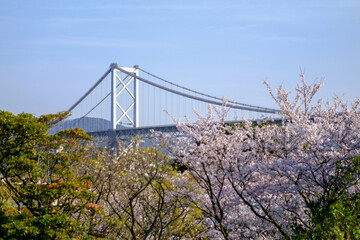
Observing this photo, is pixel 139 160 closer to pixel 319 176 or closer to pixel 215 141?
pixel 215 141

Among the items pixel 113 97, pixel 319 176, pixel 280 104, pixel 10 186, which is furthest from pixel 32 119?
pixel 113 97

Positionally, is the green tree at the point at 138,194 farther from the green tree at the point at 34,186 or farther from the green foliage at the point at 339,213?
the green foliage at the point at 339,213

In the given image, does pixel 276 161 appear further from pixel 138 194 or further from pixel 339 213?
pixel 138 194

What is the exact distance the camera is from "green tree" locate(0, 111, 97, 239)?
9.32m

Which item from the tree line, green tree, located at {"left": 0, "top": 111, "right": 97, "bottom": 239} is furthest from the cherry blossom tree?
green tree, located at {"left": 0, "top": 111, "right": 97, "bottom": 239}

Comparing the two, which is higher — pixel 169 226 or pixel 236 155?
pixel 236 155

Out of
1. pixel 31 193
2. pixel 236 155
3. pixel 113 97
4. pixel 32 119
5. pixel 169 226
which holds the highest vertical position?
pixel 113 97

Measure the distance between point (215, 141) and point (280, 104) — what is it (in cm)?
170

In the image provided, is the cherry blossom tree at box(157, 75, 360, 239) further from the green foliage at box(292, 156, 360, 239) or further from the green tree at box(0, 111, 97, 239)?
the green tree at box(0, 111, 97, 239)

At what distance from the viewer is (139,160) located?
12.1m

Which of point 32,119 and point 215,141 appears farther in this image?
point 32,119

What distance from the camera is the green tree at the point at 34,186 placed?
9.32m

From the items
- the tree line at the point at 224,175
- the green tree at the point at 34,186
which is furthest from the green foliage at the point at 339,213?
the green tree at the point at 34,186

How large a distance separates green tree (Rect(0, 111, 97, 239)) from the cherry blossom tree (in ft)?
8.77
